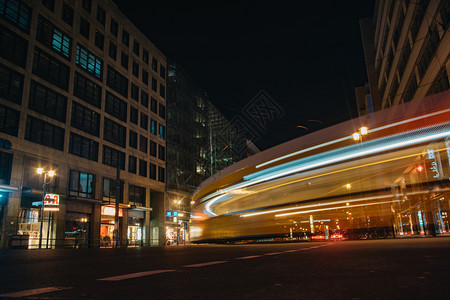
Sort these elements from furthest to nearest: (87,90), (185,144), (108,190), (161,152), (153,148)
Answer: (185,144) → (161,152) → (153,148) → (108,190) → (87,90)

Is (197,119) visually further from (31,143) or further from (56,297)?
(56,297)

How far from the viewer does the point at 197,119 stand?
59.4 metres

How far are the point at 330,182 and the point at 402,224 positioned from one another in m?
10.1

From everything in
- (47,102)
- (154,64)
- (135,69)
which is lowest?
(47,102)

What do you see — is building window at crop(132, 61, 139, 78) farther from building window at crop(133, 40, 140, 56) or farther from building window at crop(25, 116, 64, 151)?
building window at crop(25, 116, 64, 151)

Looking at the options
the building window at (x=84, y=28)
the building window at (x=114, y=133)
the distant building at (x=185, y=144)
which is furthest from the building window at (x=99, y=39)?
the distant building at (x=185, y=144)

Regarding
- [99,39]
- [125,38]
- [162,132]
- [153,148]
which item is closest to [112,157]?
[153,148]

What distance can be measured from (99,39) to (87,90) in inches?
273

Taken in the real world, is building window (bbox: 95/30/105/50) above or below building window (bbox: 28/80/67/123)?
above

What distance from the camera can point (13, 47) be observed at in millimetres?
28422

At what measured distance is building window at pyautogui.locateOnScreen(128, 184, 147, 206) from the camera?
4206 centimetres

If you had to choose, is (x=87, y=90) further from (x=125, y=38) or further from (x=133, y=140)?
(x=125, y=38)

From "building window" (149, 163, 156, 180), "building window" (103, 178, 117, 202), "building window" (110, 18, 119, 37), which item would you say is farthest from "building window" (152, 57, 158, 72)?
"building window" (103, 178, 117, 202)

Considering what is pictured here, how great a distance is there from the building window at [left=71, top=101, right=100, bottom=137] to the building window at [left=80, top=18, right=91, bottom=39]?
7.97m
